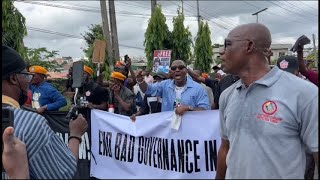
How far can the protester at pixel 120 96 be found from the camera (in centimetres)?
791

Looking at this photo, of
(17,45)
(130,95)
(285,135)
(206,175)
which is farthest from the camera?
(17,45)

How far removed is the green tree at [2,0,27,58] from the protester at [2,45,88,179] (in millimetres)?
12176

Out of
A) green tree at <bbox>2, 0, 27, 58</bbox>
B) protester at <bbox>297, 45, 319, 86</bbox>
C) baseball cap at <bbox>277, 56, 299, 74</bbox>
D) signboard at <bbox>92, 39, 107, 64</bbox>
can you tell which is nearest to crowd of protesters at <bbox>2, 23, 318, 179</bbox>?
protester at <bbox>297, 45, 319, 86</bbox>

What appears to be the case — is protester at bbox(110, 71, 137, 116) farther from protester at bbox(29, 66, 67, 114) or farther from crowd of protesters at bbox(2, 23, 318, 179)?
crowd of protesters at bbox(2, 23, 318, 179)

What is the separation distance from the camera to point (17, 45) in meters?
14.5

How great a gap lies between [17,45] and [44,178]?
12.9 m

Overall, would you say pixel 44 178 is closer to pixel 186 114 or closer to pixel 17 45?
pixel 186 114

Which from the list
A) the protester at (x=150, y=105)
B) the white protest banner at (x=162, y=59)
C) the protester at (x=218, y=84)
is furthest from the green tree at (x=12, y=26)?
the protester at (x=150, y=105)

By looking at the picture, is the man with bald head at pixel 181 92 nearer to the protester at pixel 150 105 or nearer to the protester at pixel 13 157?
the protester at pixel 150 105

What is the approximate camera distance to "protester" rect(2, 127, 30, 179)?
192 cm

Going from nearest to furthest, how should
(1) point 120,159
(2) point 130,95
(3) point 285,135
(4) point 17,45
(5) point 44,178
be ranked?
(5) point 44,178 → (3) point 285,135 → (1) point 120,159 → (2) point 130,95 → (4) point 17,45

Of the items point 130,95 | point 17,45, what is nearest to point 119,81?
point 130,95

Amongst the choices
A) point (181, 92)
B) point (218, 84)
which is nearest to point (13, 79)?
point (181, 92)

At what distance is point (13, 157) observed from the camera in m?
1.95
